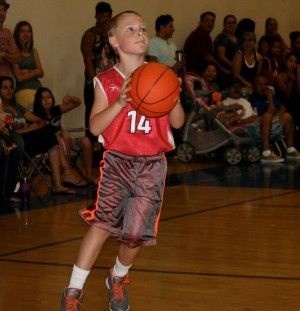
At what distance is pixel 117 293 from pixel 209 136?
282 inches

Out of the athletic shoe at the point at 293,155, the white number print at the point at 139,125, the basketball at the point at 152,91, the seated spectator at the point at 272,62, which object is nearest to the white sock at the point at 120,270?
the white number print at the point at 139,125

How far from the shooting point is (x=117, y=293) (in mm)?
4598

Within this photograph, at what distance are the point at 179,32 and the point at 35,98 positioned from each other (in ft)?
16.7

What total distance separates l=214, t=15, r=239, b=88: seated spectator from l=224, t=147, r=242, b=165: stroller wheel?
197 centimetres

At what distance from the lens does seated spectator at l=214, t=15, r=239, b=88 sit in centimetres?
1330

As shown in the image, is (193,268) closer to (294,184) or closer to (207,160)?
(294,184)

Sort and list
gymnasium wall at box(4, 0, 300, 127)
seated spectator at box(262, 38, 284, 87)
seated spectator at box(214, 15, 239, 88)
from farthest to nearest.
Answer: seated spectator at box(262, 38, 284, 87) < seated spectator at box(214, 15, 239, 88) < gymnasium wall at box(4, 0, 300, 127)

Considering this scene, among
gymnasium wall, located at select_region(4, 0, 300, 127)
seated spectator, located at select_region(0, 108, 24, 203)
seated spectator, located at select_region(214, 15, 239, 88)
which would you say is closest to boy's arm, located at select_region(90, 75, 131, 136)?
seated spectator, located at select_region(0, 108, 24, 203)

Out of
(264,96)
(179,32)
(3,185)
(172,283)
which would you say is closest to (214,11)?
(179,32)

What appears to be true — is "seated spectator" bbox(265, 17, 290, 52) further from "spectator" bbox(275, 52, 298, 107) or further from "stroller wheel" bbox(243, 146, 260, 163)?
"stroller wheel" bbox(243, 146, 260, 163)

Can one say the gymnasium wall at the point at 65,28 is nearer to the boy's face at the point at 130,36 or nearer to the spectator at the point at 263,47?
the spectator at the point at 263,47

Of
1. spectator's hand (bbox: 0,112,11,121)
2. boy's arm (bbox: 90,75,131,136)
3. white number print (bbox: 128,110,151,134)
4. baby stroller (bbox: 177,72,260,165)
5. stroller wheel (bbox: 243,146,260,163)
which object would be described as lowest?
stroller wheel (bbox: 243,146,260,163)

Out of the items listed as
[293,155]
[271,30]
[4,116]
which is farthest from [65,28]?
[271,30]

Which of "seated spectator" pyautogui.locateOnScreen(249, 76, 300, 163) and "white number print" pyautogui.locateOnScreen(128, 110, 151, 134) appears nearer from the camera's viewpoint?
"white number print" pyautogui.locateOnScreen(128, 110, 151, 134)
